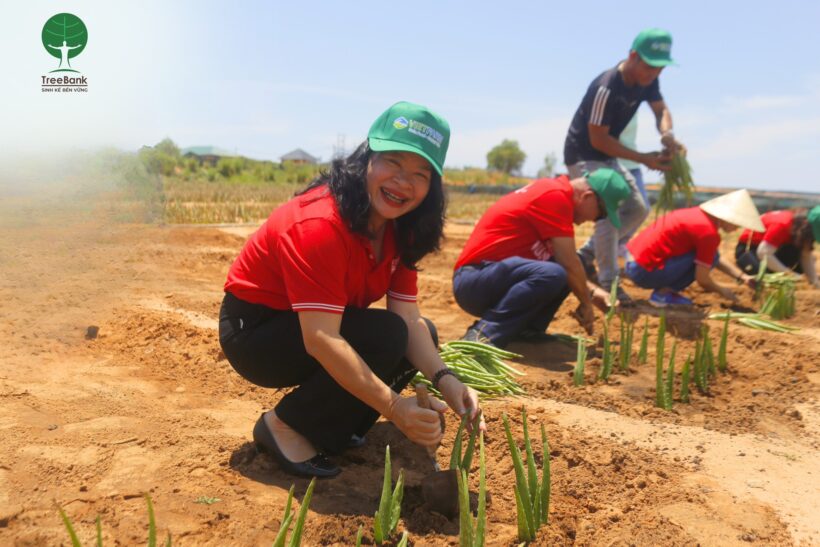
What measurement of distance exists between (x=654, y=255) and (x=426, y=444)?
3.62 meters

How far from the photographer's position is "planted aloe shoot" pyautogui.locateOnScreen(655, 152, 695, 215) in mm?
4922

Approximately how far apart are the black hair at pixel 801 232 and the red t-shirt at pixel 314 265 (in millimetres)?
4375

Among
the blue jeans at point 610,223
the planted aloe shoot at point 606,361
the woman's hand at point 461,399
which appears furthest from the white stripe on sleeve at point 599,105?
the woman's hand at point 461,399

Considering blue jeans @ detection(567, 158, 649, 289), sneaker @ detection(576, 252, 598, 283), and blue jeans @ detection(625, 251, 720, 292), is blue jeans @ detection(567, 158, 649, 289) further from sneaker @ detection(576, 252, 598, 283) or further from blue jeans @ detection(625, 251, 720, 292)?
blue jeans @ detection(625, 251, 720, 292)

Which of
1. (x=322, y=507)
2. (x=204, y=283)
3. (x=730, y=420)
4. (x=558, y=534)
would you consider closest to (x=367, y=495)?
(x=322, y=507)

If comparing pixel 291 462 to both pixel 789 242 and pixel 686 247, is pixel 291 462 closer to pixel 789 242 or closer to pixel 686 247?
pixel 686 247

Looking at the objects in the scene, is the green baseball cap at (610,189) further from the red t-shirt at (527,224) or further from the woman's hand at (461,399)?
the woman's hand at (461,399)

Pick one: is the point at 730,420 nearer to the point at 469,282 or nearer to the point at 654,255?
the point at 469,282

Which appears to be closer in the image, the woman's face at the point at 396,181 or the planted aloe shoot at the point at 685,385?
the woman's face at the point at 396,181

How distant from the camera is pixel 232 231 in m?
7.79

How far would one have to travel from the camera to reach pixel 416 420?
1939 millimetres

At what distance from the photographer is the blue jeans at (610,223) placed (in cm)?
486

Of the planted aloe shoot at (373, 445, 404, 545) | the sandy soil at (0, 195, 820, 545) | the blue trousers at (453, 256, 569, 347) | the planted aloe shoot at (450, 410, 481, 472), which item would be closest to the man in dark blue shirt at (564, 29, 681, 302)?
the sandy soil at (0, 195, 820, 545)

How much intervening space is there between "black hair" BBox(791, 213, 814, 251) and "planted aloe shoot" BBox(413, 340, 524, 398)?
11.1 feet
